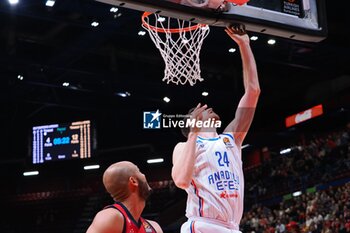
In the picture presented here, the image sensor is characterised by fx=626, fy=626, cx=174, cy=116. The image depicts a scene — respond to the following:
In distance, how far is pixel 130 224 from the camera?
327 centimetres

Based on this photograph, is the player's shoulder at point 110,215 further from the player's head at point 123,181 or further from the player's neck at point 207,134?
the player's neck at point 207,134

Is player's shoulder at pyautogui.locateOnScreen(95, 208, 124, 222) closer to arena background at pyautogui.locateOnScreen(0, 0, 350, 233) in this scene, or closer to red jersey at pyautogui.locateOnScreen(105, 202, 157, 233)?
red jersey at pyautogui.locateOnScreen(105, 202, 157, 233)

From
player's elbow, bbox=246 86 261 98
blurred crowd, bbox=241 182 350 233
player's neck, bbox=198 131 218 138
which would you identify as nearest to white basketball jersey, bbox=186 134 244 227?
player's neck, bbox=198 131 218 138

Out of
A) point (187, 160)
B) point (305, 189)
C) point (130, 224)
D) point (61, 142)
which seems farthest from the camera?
point (305, 189)

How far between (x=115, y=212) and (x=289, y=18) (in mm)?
3519

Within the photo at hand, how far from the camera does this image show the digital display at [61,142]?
1792 centimetres

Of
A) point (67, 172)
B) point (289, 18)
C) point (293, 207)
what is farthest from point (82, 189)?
point (289, 18)

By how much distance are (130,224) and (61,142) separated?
15326 mm

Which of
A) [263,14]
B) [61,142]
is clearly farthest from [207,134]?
[61,142]

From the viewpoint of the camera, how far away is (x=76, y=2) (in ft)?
41.6

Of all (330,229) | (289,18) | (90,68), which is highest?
(90,68)

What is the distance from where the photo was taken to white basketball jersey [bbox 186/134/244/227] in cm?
457

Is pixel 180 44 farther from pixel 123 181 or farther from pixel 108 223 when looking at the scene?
pixel 108 223

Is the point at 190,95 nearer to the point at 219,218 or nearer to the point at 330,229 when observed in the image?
the point at 330,229
